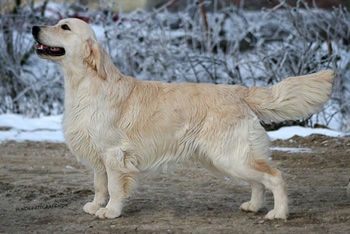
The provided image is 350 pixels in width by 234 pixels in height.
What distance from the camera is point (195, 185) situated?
7.70m

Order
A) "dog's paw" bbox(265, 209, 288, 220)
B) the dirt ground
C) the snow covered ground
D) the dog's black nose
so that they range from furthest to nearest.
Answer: the snow covered ground < the dog's black nose < "dog's paw" bbox(265, 209, 288, 220) < the dirt ground

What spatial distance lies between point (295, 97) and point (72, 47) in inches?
80.2

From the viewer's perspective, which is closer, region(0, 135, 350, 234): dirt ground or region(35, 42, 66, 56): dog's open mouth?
region(0, 135, 350, 234): dirt ground

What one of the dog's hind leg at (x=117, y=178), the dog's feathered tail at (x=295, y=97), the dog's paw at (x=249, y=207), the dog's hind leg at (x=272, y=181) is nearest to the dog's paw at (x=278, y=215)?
the dog's hind leg at (x=272, y=181)

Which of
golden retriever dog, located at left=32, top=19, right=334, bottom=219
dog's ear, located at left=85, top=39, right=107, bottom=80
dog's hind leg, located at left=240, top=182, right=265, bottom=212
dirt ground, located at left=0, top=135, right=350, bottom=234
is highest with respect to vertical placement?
dog's ear, located at left=85, top=39, right=107, bottom=80

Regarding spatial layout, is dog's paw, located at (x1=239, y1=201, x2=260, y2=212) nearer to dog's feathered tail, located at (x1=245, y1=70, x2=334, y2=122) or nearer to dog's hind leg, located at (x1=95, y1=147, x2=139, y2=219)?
dog's feathered tail, located at (x1=245, y1=70, x2=334, y2=122)

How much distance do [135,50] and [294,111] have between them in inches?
265

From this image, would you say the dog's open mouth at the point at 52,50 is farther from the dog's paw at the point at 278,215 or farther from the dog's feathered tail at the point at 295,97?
the dog's paw at the point at 278,215

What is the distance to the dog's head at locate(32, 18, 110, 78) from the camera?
20.7ft

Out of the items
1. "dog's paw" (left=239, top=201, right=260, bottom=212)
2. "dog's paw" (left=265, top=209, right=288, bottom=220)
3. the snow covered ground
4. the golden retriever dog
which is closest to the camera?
"dog's paw" (left=265, top=209, right=288, bottom=220)

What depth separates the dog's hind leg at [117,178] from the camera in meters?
6.18

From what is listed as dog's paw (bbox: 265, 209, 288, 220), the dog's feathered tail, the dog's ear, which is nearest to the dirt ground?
dog's paw (bbox: 265, 209, 288, 220)

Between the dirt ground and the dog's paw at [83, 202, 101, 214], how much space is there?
7cm

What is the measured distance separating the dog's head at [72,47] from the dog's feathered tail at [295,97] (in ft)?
4.62
